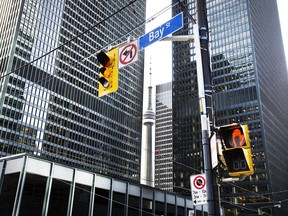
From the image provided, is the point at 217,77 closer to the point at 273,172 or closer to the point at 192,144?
the point at 192,144

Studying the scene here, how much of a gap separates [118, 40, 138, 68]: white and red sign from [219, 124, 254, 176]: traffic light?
18.3 ft

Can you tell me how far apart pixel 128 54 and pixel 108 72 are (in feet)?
3.26

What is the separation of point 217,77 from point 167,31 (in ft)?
450

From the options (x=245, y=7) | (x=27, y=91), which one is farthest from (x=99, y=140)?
(x=245, y=7)

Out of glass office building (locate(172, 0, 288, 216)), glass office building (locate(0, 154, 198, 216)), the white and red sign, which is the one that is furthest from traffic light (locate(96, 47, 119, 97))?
glass office building (locate(172, 0, 288, 216))

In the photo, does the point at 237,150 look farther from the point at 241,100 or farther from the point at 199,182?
the point at 241,100

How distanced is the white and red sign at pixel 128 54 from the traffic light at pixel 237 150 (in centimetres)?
559

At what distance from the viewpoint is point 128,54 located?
11.6 m

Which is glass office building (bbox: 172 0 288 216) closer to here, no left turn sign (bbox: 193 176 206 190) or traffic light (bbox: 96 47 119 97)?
traffic light (bbox: 96 47 119 97)

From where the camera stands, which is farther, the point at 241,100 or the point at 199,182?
the point at 241,100

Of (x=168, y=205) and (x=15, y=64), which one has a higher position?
(x=15, y=64)

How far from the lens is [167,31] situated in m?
9.75

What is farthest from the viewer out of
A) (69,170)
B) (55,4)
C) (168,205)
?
(55,4)

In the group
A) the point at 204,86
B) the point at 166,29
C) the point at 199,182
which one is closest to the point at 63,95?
the point at 166,29
